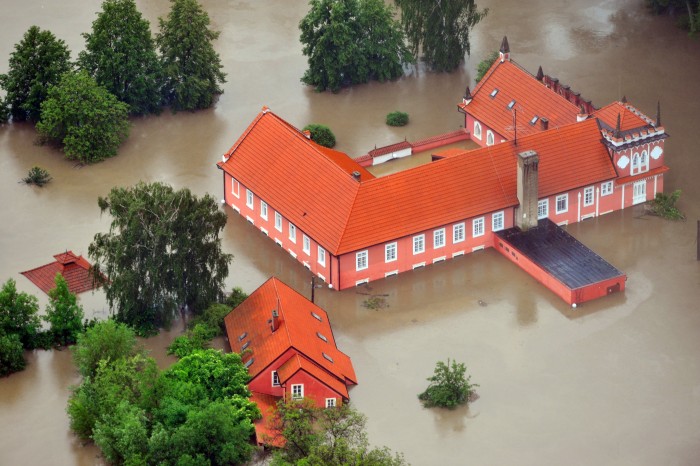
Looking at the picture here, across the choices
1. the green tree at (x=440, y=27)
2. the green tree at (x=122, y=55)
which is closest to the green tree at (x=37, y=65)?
the green tree at (x=122, y=55)

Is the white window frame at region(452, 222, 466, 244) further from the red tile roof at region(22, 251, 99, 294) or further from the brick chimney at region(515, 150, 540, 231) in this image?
the red tile roof at region(22, 251, 99, 294)

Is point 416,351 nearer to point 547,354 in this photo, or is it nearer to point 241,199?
point 547,354

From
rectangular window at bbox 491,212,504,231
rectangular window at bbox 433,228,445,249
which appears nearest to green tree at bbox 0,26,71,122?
rectangular window at bbox 433,228,445,249

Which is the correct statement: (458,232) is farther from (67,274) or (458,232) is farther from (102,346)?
(102,346)

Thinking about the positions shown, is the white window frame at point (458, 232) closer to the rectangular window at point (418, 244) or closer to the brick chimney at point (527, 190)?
the rectangular window at point (418, 244)

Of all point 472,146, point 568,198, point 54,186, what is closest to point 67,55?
point 54,186

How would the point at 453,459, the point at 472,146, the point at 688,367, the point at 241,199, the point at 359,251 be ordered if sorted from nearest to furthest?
the point at 453,459, the point at 688,367, the point at 359,251, the point at 241,199, the point at 472,146
